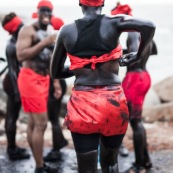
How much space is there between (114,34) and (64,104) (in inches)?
253

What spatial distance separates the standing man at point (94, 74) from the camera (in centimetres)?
364

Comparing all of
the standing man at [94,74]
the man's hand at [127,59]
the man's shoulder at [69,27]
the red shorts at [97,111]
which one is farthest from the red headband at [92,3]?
the red shorts at [97,111]

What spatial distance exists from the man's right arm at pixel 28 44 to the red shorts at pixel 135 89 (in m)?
1.08

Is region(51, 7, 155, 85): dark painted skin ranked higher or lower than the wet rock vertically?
higher

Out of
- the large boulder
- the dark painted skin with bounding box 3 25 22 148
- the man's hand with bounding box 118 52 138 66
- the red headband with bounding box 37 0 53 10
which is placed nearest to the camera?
the man's hand with bounding box 118 52 138 66

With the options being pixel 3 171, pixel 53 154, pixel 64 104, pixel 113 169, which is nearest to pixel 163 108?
pixel 64 104

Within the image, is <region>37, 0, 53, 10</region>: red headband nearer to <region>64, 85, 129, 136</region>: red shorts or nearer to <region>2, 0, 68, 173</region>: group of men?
<region>2, 0, 68, 173</region>: group of men

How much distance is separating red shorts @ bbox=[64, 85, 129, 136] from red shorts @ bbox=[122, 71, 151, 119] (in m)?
1.60

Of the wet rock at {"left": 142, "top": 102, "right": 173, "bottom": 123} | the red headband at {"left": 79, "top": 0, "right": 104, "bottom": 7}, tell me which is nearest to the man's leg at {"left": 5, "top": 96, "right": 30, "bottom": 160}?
the red headband at {"left": 79, "top": 0, "right": 104, "bottom": 7}

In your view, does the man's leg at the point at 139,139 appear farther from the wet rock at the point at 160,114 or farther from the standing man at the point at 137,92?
the wet rock at the point at 160,114

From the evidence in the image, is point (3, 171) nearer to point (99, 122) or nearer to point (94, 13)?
point (99, 122)

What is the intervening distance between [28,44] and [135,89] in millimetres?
1391

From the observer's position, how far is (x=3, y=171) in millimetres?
5629

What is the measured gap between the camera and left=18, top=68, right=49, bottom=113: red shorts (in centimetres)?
514
